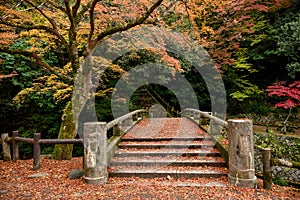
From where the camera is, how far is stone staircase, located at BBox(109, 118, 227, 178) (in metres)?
5.29

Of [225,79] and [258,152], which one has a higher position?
[225,79]

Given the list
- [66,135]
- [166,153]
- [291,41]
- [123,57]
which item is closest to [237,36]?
[291,41]

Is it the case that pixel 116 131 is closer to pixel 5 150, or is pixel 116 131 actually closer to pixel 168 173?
pixel 168 173

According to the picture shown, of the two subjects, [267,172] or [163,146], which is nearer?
[267,172]

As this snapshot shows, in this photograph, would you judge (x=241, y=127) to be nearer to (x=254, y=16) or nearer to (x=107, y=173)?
(x=107, y=173)

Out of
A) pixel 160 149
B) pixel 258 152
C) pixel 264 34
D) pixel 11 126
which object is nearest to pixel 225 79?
pixel 264 34

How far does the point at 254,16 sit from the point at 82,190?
18.7 metres

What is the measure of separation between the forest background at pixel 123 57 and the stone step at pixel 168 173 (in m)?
3.11

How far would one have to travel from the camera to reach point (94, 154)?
192 inches

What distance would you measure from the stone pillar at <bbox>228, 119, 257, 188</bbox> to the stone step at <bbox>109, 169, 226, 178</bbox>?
47 cm

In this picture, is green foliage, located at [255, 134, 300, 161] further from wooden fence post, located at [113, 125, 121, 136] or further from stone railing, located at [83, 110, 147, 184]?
stone railing, located at [83, 110, 147, 184]

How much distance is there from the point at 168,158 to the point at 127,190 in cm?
178

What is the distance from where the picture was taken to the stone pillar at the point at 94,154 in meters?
4.87

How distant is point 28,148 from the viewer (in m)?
13.0
